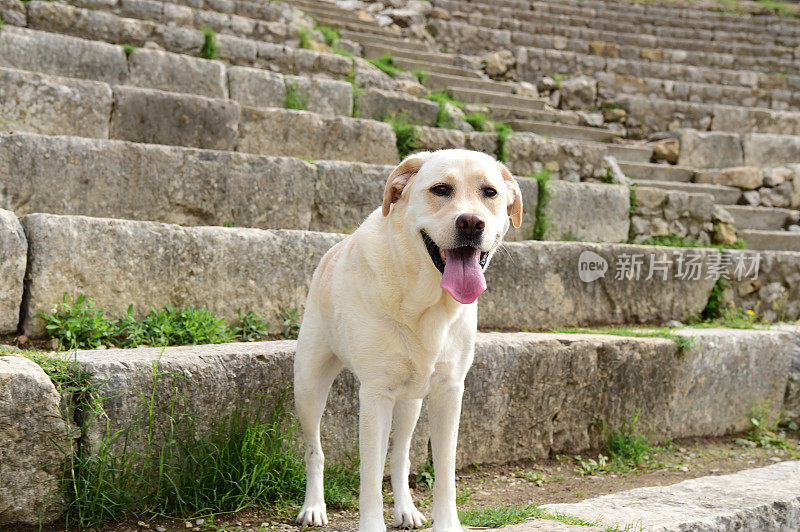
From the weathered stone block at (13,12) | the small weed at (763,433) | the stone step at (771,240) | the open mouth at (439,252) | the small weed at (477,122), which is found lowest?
the small weed at (763,433)

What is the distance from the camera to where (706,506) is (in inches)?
135

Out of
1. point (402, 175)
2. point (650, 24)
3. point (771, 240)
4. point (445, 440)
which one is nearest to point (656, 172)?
point (771, 240)

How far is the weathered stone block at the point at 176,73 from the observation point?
612 centimetres

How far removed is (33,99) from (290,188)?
186 cm

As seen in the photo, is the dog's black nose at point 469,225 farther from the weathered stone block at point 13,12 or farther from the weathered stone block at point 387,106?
the weathered stone block at point 13,12

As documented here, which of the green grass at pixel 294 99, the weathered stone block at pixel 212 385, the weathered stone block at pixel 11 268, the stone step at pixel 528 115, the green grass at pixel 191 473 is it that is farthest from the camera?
the stone step at pixel 528 115

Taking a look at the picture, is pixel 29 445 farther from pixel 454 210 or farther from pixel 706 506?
pixel 706 506

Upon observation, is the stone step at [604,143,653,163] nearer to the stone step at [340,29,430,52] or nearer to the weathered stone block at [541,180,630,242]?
the weathered stone block at [541,180,630,242]

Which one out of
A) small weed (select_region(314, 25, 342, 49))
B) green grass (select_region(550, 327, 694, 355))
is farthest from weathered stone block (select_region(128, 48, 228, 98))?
green grass (select_region(550, 327, 694, 355))

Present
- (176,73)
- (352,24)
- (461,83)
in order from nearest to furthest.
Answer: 1. (176,73)
2. (461,83)
3. (352,24)

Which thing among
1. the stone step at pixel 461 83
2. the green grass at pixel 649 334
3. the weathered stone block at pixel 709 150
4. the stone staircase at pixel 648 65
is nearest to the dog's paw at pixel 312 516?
the green grass at pixel 649 334

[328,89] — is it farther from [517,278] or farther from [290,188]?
[517,278]

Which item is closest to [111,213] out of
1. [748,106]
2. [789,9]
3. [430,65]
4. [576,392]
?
[576,392]

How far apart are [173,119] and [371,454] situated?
3.57 meters
